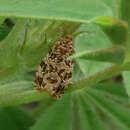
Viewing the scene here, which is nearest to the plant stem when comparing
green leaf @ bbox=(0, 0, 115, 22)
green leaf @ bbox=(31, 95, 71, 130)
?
green leaf @ bbox=(0, 0, 115, 22)

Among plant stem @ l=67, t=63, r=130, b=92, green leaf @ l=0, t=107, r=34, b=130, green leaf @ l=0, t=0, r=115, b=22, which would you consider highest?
green leaf @ l=0, t=0, r=115, b=22

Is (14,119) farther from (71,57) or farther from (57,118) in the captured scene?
(71,57)

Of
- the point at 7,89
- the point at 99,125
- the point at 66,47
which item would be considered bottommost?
the point at 99,125

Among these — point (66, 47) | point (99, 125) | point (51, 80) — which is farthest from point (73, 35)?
point (99, 125)

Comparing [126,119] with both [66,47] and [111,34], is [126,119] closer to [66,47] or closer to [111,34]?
[66,47]

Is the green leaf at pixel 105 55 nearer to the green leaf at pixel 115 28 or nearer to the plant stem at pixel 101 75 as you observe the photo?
the green leaf at pixel 115 28

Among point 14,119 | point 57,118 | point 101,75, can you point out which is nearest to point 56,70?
point 101,75

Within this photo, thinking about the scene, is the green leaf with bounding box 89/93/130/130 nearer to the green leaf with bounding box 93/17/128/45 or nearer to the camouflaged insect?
the camouflaged insect
